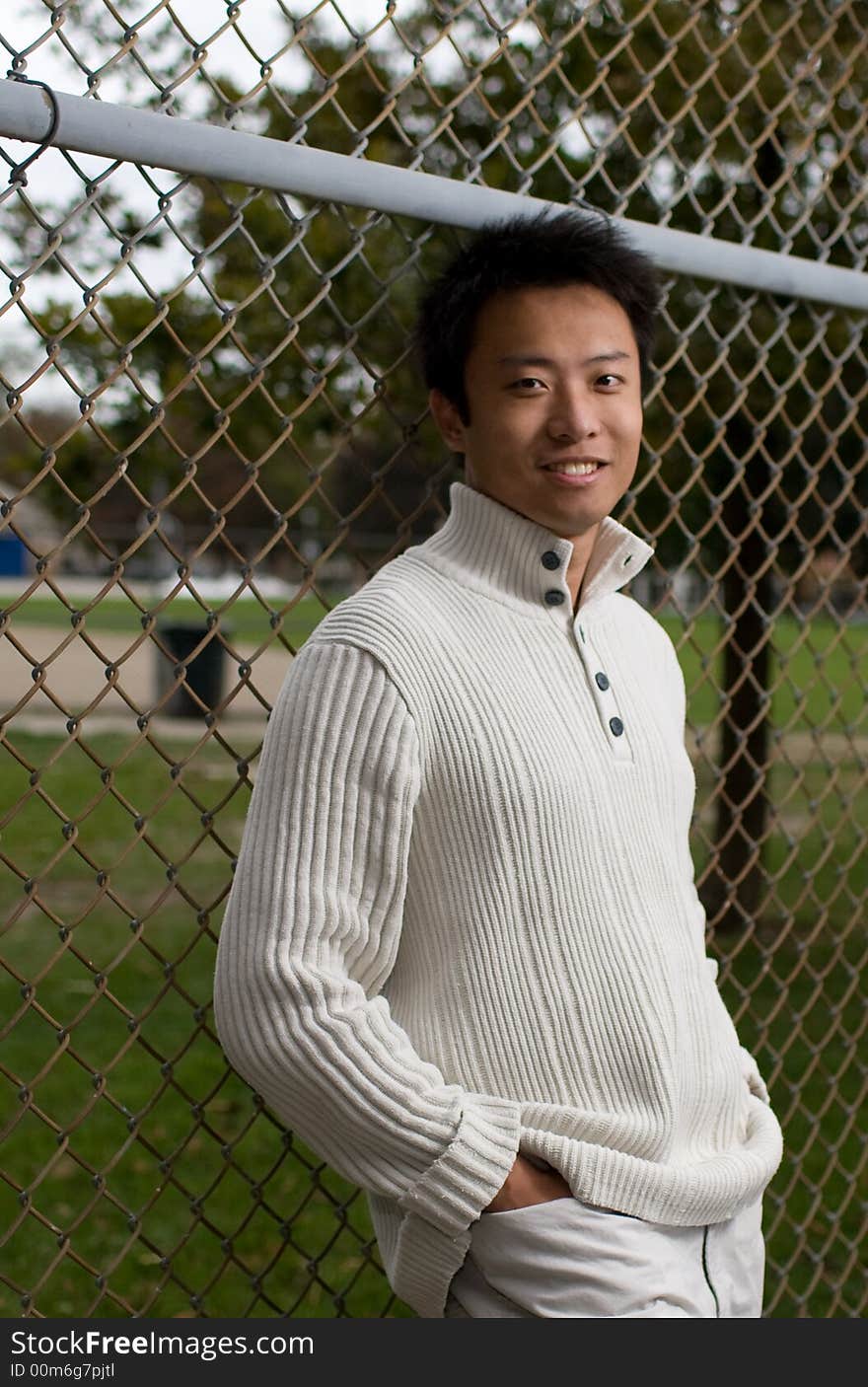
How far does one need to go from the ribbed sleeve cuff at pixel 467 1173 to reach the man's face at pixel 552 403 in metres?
0.75

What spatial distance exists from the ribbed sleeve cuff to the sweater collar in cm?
64

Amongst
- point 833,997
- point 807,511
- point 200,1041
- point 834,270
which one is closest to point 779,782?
point 807,511

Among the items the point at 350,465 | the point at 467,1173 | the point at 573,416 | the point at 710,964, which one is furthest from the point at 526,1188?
the point at 350,465

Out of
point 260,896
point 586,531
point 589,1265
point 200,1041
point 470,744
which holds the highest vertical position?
point 586,531

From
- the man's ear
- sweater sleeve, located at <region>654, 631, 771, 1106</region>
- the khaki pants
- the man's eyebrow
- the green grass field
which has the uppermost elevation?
the man's eyebrow

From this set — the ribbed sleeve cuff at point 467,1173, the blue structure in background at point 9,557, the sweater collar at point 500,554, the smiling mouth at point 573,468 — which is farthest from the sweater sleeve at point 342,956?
the blue structure in background at point 9,557

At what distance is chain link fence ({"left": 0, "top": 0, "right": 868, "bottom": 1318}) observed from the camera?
2.00m

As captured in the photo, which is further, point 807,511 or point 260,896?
point 807,511

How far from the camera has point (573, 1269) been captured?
5.64ft

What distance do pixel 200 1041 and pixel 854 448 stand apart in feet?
11.6

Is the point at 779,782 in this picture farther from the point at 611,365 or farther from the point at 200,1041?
the point at 611,365

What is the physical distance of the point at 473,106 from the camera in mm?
5160

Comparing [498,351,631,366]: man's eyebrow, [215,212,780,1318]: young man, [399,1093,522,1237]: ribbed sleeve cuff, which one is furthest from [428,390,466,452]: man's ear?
[399,1093,522,1237]: ribbed sleeve cuff

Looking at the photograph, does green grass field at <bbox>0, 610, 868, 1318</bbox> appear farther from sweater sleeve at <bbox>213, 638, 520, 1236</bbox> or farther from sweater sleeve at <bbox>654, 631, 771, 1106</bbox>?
sweater sleeve at <bbox>654, 631, 771, 1106</bbox>
